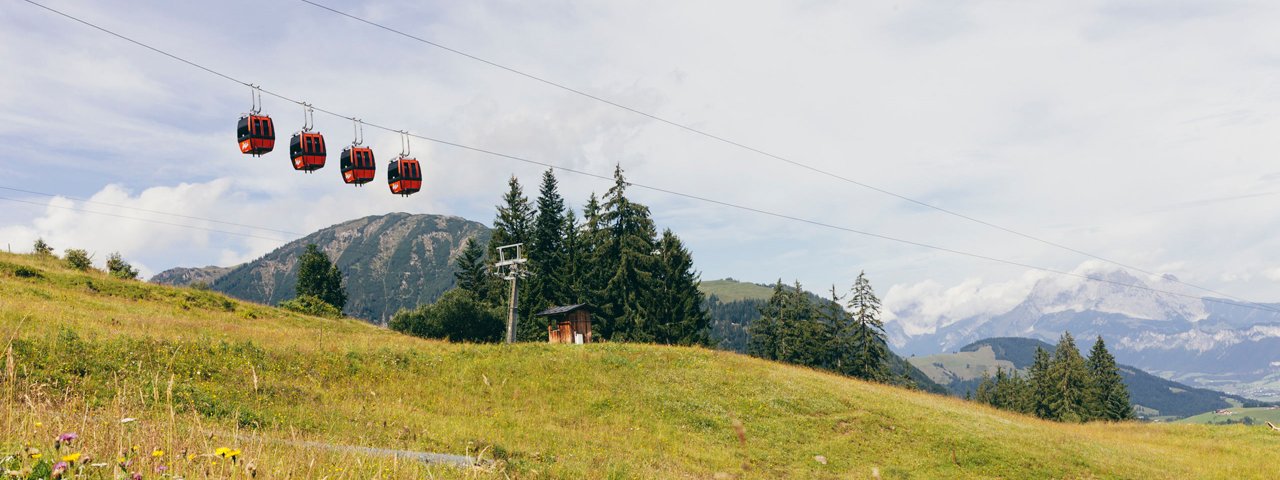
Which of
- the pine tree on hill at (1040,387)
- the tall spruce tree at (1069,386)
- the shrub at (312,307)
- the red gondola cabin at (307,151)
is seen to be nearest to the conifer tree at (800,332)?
the tall spruce tree at (1069,386)

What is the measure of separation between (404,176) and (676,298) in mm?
44831

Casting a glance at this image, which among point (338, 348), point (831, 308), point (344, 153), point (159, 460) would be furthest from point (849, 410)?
point (831, 308)

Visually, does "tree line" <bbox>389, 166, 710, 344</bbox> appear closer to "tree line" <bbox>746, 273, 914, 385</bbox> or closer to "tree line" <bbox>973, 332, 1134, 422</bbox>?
"tree line" <bbox>746, 273, 914, 385</bbox>

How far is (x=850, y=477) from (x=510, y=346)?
69.8 ft

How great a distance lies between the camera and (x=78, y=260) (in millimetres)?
48219

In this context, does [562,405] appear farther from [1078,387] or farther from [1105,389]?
[1105,389]

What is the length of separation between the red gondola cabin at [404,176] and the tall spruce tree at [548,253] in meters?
43.5

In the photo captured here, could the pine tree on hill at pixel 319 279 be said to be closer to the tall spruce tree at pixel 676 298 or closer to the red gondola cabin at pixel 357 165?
the tall spruce tree at pixel 676 298

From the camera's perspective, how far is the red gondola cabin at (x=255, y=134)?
89.5 ft

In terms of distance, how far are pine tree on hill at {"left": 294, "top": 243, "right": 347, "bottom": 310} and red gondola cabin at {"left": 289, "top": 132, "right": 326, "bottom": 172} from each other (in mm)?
76931

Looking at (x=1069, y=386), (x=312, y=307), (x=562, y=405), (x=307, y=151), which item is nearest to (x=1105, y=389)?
(x=1069, y=386)

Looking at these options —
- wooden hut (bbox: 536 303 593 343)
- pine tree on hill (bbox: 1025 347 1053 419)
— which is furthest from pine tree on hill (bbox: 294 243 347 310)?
pine tree on hill (bbox: 1025 347 1053 419)

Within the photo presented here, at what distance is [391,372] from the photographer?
1131 inches

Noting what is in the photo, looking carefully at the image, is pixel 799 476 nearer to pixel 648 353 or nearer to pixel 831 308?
pixel 648 353
